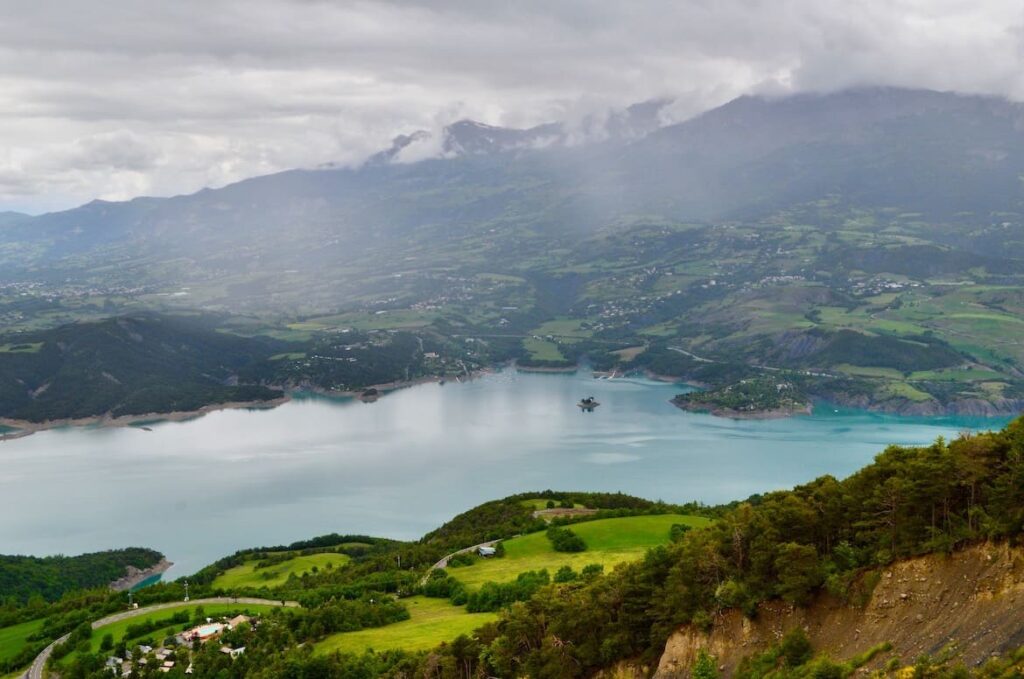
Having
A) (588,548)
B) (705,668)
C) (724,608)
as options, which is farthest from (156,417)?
(705,668)

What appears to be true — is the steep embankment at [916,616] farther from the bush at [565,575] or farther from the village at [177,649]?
the village at [177,649]

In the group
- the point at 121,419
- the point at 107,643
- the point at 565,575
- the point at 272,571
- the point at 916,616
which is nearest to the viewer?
the point at 916,616

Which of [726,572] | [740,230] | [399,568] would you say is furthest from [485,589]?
[740,230]

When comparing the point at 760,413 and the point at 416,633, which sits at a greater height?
the point at 416,633

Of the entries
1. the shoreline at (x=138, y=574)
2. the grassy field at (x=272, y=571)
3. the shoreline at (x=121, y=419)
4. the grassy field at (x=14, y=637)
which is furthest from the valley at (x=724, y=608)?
the shoreline at (x=121, y=419)

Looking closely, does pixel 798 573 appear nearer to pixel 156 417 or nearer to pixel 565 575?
pixel 565 575

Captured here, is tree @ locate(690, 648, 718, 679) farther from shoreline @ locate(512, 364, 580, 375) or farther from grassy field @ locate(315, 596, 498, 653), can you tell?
shoreline @ locate(512, 364, 580, 375)

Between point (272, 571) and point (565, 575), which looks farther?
point (272, 571)
